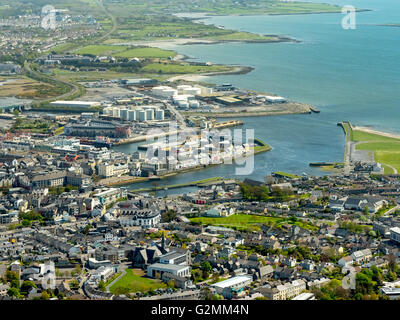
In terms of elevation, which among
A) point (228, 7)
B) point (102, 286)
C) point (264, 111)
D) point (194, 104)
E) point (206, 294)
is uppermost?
point (228, 7)

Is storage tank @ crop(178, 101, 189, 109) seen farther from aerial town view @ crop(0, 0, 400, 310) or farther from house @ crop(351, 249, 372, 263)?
house @ crop(351, 249, 372, 263)

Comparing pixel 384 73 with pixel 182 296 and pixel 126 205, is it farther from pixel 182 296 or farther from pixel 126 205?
pixel 182 296

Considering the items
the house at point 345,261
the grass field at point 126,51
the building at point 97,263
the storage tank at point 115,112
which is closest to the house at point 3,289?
the building at point 97,263

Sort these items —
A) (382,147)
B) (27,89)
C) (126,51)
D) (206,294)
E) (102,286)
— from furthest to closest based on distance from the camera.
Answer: (126,51)
(27,89)
(382,147)
(102,286)
(206,294)

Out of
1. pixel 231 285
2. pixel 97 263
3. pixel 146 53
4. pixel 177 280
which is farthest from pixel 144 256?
pixel 146 53

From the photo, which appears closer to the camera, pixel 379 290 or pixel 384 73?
pixel 379 290

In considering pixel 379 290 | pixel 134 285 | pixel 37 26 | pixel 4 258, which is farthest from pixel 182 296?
pixel 37 26

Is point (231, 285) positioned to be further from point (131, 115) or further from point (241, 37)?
point (241, 37)
